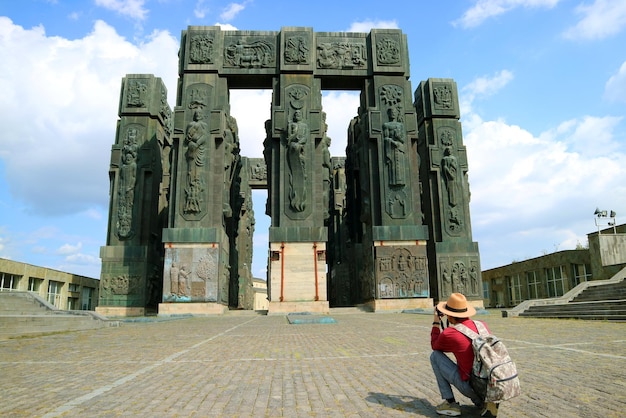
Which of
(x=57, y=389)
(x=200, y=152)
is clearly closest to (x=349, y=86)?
(x=200, y=152)

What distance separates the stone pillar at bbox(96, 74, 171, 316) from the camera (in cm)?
2689

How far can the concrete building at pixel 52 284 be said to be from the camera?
30.3 metres

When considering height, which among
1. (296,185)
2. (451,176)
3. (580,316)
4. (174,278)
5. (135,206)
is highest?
(451,176)

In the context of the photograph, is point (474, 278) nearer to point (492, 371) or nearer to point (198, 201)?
point (198, 201)

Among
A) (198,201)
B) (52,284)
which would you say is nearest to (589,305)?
(198,201)

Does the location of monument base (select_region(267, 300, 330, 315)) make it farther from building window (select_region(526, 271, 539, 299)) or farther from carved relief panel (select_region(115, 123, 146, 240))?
building window (select_region(526, 271, 539, 299))

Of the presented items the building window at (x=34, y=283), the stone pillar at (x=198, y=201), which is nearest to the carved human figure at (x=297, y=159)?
the stone pillar at (x=198, y=201)

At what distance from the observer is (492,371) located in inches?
135

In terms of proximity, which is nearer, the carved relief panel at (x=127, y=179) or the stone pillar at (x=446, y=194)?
the stone pillar at (x=446, y=194)

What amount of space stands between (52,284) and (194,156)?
19271 mm

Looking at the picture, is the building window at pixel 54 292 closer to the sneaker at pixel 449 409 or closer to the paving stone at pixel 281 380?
the paving stone at pixel 281 380

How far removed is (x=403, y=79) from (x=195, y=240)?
14984mm

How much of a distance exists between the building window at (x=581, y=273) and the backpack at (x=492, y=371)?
30.7m

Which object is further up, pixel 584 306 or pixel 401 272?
pixel 401 272
